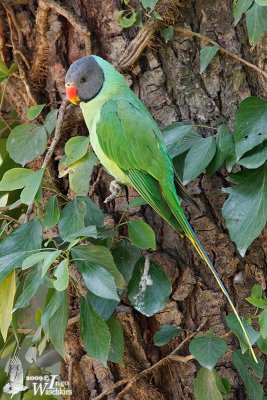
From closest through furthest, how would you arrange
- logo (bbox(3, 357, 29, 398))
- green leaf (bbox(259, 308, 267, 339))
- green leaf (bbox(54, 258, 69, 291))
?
green leaf (bbox(54, 258, 69, 291))
green leaf (bbox(259, 308, 267, 339))
logo (bbox(3, 357, 29, 398))

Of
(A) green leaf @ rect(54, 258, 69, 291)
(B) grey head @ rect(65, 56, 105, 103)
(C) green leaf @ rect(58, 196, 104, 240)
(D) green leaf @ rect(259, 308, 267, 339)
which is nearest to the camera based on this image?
(A) green leaf @ rect(54, 258, 69, 291)

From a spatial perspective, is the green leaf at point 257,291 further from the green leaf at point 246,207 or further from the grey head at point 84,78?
the grey head at point 84,78

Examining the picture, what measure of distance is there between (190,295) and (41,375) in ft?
1.75

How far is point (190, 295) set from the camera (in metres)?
1.76

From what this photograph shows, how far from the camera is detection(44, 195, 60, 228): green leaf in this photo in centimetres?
165

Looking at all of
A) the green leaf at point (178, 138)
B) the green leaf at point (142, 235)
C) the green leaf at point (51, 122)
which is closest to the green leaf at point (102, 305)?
the green leaf at point (142, 235)

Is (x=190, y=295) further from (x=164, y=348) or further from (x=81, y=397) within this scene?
(x=81, y=397)

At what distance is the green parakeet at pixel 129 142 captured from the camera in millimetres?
1622

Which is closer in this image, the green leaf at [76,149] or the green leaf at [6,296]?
the green leaf at [6,296]

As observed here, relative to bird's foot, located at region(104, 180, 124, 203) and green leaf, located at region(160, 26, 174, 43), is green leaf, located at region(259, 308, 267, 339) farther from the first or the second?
green leaf, located at region(160, 26, 174, 43)

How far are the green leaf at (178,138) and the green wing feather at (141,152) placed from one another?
0.18ft

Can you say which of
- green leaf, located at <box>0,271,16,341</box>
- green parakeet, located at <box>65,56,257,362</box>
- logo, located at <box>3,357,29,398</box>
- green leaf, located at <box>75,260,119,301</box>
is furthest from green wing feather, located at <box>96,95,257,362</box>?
logo, located at <box>3,357,29,398</box>

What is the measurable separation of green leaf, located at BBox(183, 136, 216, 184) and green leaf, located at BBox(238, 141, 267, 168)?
0.08 metres

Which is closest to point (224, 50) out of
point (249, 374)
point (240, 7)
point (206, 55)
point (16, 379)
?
point (206, 55)
